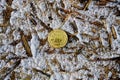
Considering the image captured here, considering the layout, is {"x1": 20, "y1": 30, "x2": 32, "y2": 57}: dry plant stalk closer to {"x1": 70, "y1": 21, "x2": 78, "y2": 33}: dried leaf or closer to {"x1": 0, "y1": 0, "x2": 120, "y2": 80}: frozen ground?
{"x1": 0, "y1": 0, "x2": 120, "y2": 80}: frozen ground

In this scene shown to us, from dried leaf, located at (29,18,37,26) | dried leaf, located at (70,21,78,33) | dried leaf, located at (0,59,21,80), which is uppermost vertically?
dried leaf, located at (29,18,37,26)

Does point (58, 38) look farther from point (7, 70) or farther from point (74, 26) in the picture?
point (7, 70)

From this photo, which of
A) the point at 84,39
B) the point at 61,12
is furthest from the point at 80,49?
the point at 61,12

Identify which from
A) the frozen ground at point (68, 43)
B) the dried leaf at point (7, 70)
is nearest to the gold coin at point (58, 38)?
the frozen ground at point (68, 43)

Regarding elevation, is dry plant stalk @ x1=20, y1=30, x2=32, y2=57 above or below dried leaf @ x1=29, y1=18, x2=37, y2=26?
below

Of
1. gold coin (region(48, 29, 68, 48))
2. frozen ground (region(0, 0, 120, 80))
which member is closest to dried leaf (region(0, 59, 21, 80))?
frozen ground (region(0, 0, 120, 80))

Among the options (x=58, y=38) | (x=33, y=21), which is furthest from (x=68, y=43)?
(x=33, y=21)

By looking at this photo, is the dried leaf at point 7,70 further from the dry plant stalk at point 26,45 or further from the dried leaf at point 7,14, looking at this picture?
the dried leaf at point 7,14
